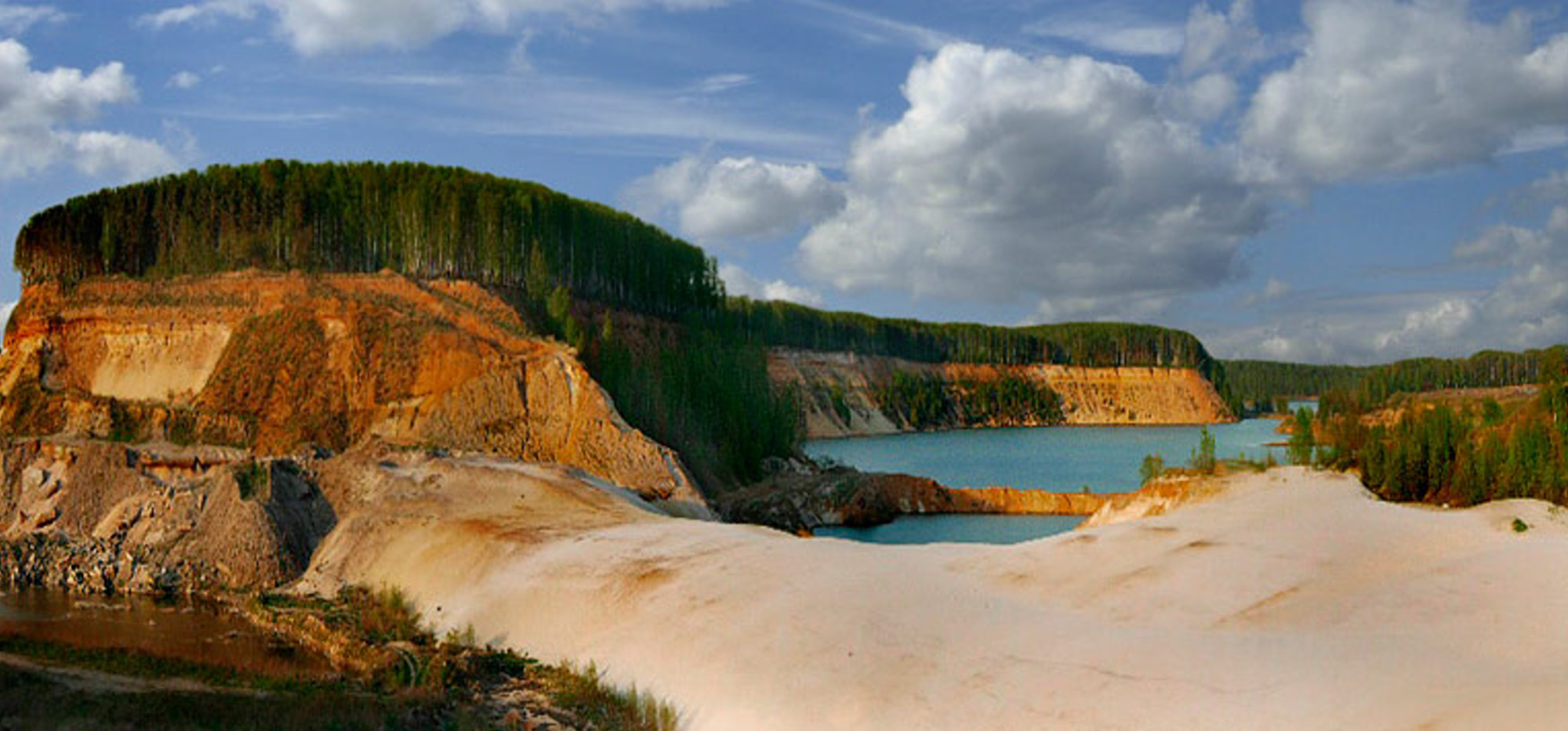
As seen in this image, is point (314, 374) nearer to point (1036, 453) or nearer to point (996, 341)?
point (1036, 453)

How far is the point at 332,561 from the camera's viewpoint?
2502cm

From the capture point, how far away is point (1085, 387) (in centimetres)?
15562

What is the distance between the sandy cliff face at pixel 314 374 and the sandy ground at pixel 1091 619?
12.1 metres

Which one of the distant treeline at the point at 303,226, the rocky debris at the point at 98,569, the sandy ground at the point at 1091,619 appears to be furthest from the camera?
the distant treeline at the point at 303,226

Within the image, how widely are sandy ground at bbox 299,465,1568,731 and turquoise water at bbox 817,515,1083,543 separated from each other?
48.8 ft

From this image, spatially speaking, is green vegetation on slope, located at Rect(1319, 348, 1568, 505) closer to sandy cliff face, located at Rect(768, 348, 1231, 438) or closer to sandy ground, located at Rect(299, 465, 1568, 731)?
sandy ground, located at Rect(299, 465, 1568, 731)

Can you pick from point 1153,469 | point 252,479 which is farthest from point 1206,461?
point 252,479

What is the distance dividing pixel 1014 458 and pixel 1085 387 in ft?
278

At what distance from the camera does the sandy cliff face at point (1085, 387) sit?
128875 mm

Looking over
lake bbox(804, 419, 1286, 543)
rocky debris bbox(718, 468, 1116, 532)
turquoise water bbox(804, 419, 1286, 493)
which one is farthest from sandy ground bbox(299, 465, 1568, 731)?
turquoise water bbox(804, 419, 1286, 493)

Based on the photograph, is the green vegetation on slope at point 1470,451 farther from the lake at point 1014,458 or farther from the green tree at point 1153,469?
the green tree at point 1153,469

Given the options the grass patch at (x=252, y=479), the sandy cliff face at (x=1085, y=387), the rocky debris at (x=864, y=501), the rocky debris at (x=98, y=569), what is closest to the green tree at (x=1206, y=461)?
the rocky debris at (x=864, y=501)

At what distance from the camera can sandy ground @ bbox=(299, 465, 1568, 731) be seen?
36.3 feet

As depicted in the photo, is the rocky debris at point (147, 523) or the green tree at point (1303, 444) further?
the green tree at point (1303, 444)
